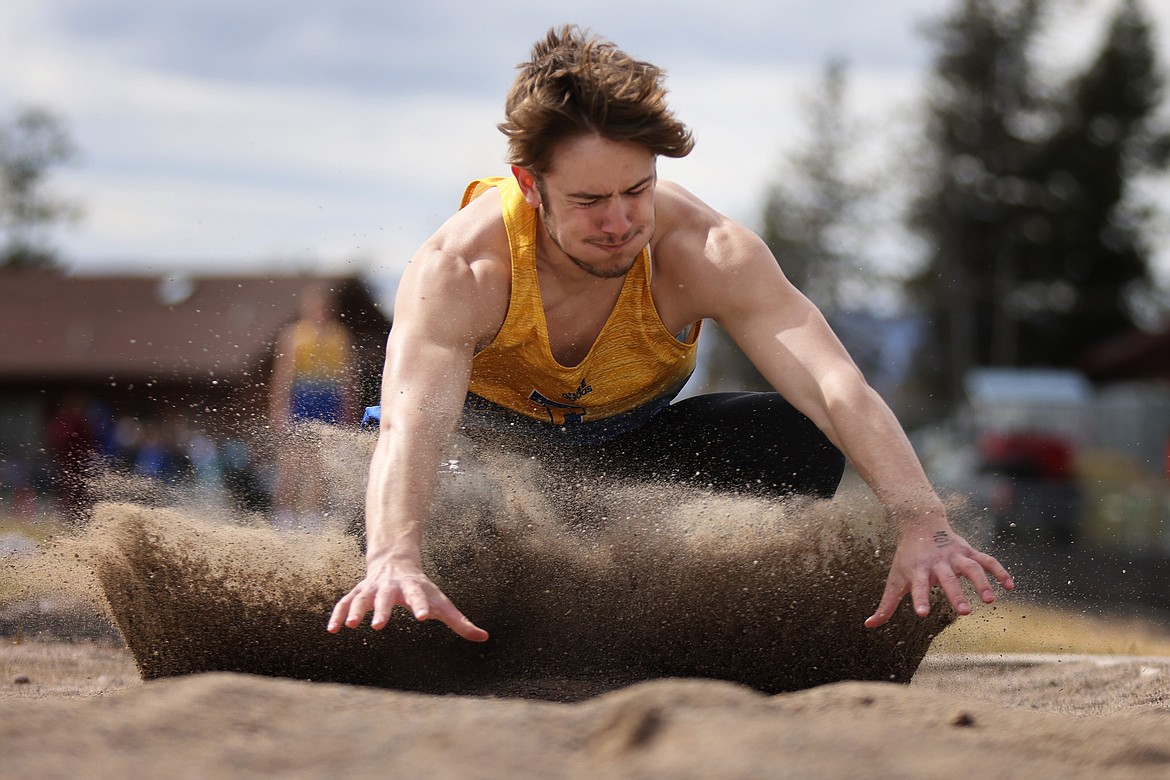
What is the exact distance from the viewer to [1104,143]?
3972 centimetres

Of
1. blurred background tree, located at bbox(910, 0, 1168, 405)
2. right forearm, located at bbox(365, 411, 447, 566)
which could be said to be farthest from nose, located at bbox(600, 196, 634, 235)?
blurred background tree, located at bbox(910, 0, 1168, 405)

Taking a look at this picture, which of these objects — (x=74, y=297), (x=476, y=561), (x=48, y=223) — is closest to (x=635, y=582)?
(x=476, y=561)

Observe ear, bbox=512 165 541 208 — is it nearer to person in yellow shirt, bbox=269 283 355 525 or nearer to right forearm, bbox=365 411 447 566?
right forearm, bbox=365 411 447 566

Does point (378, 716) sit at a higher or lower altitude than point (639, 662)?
higher

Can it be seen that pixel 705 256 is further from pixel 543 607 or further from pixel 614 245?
pixel 543 607

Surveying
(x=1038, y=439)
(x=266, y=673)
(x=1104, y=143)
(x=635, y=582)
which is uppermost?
(x=1104, y=143)

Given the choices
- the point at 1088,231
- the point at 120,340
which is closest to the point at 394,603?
the point at 120,340

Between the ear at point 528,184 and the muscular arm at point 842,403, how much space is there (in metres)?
0.54

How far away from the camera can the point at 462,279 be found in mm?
3383

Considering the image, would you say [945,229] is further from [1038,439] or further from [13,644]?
[13,644]

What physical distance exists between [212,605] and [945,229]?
120ft

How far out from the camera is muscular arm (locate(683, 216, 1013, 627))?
3020 millimetres

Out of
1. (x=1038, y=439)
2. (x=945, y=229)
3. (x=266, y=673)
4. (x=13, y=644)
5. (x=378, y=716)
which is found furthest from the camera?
(x=945, y=229)

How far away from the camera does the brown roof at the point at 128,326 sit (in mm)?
24781
